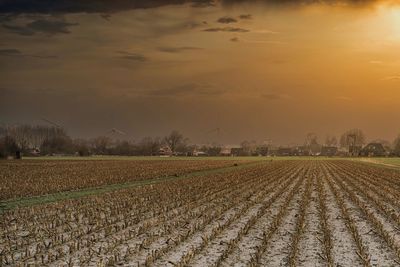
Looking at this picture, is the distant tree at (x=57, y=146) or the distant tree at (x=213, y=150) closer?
the distant tree at (x=57, y=146)

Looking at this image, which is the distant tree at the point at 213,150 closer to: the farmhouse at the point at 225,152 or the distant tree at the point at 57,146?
the farmhouse at the point at 225,152

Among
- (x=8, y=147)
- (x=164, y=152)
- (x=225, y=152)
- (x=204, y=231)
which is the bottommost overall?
(x=204, y=231)

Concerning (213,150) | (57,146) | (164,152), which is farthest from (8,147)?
(213,150)

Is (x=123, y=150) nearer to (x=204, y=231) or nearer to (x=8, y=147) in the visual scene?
(x=8, y=147)

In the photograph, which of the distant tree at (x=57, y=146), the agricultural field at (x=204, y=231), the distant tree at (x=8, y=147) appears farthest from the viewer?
the distant tree at (x=57, y=146)

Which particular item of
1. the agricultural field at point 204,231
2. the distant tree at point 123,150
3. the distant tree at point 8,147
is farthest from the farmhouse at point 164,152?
→ the agricultural field at point 204,231

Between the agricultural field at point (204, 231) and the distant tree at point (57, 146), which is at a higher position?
the distant tree at point (57, 146)

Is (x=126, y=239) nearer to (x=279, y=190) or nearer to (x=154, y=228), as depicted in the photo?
(x=154, y=228)

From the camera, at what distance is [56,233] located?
14.4 metres

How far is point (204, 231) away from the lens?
14.7m

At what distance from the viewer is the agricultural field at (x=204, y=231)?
11.1 meters

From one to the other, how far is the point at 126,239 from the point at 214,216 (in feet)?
17.0

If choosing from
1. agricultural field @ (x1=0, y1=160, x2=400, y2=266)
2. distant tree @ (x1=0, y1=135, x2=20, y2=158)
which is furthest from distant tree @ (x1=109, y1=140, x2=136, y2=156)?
agricultural field @ (x1=0, y1=160, x2=400, y2=266)

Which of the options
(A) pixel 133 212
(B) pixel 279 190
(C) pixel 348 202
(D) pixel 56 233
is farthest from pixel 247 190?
(D) pixel 56 233
